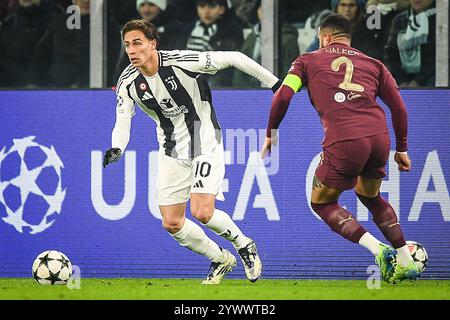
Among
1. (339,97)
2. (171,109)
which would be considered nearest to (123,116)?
(171,109)

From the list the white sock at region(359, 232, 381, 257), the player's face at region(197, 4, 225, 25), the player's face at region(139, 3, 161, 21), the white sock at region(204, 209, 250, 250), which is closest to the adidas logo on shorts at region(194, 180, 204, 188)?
the white sock at region(204, 209, 250, 250)

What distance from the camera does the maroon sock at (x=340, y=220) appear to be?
11547 mm

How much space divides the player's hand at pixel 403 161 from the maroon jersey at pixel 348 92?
0.17ft

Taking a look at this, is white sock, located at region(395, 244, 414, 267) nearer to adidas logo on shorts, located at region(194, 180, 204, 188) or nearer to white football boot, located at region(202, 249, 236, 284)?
white football boot, located at region(202, 249, 236, 284)

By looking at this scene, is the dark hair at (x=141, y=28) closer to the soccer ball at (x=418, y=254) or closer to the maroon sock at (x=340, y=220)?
the maroon sock at (x=340, y=220)

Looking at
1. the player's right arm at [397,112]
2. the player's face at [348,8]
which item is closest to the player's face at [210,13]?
the player's face at [348,8]

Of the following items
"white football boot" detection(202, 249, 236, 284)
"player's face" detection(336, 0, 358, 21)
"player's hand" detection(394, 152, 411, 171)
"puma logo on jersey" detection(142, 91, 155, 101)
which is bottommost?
"white football boot" detection(202, 249, 236, 284)

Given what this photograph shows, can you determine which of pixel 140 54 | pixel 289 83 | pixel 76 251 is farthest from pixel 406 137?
pixel 76 251

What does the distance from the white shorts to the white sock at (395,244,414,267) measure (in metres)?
1.46

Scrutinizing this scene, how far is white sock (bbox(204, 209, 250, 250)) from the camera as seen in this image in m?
11.8

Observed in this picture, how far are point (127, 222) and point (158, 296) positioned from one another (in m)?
1.91

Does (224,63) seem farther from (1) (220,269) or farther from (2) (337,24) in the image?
(1) (220,269)

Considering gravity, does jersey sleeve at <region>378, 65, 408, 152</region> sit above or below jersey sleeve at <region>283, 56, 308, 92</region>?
below

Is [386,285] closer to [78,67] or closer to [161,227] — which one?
[161,227]
